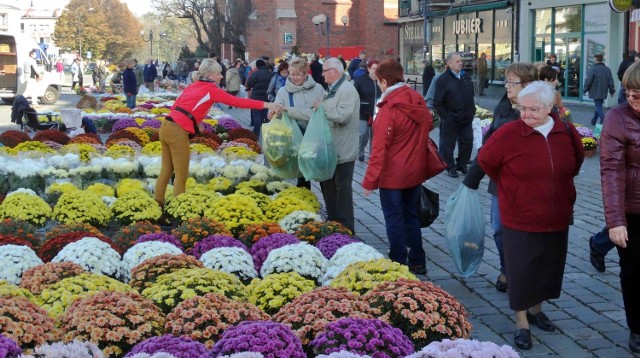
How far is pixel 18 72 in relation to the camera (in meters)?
34.8

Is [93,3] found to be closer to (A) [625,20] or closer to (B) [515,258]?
(A) [625,20]

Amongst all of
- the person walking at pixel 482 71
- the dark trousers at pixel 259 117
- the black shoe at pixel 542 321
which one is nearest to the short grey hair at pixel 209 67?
the black shoe at pixel 542 321

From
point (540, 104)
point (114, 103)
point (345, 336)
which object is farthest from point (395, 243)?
point (114, 103)

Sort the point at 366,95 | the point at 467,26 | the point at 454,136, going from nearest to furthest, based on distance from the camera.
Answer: the point at 454,136 → the point at 366,95 → the point at 467,26

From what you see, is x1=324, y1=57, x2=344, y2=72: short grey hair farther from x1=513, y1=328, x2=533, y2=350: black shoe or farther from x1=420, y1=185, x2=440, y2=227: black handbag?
x1=513, y1=328, x2=533, y2=350: black shoe

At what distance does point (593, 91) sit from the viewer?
855 inches

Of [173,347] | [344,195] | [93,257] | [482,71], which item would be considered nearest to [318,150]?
[344,195]

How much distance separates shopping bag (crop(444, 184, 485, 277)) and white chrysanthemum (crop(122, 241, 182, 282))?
2050 millimetres

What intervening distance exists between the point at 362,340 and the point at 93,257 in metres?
2.80

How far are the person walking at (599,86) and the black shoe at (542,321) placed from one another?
51.0 ft

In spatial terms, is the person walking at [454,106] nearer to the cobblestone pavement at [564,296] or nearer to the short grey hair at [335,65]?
the cobblestone pavement at [564,296]

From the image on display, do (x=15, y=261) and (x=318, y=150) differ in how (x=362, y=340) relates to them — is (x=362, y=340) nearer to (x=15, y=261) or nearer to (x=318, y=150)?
(x=15, y=261)

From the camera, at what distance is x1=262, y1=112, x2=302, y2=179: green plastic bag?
10.1 meters

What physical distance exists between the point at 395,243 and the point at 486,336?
1877 millimetres
